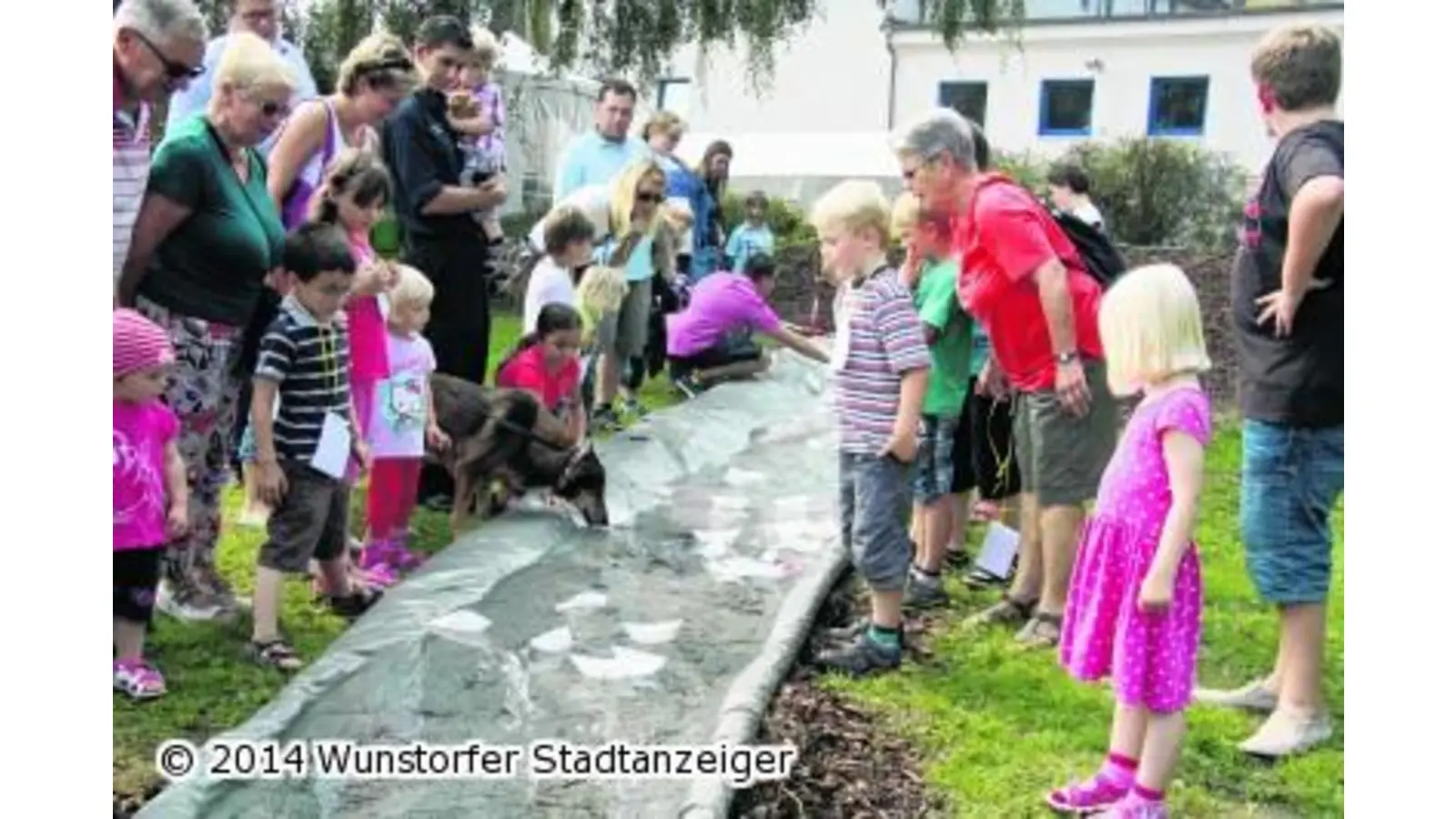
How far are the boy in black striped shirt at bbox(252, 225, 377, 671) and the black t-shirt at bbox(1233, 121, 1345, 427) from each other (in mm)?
2394

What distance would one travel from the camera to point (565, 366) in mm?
5625

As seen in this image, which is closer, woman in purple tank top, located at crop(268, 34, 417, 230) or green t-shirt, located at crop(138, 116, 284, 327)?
green t-shirt, located at crop(138, 116, 284, 327)

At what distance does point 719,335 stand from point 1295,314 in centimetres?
517

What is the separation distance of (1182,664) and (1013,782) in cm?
59

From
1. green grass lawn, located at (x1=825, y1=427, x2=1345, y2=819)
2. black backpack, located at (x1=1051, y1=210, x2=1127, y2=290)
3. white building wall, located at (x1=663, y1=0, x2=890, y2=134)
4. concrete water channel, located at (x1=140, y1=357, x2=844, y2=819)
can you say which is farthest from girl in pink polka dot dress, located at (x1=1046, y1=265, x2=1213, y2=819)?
white building wall, located at (x1=663, y1=0, x2=890, y2=134)

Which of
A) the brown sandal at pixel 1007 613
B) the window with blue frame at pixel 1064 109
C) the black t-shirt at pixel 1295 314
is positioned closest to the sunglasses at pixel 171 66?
the black t-shirt at pixel 1295 314

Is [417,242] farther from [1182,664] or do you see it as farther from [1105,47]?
[1105,47]

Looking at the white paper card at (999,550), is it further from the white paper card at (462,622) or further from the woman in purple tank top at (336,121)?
the woman in purple tank top at (336,121)

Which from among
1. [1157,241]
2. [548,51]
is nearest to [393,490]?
[548,51]

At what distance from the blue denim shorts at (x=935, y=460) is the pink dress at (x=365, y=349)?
181cm

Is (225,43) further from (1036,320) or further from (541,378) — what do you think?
(1036,320)

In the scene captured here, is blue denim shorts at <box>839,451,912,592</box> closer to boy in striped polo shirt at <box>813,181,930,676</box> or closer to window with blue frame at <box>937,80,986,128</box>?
boy in striped polo shirt at <box>813,181,930,676</box>

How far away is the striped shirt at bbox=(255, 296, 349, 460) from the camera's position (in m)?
3.79

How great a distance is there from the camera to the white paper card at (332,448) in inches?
150
